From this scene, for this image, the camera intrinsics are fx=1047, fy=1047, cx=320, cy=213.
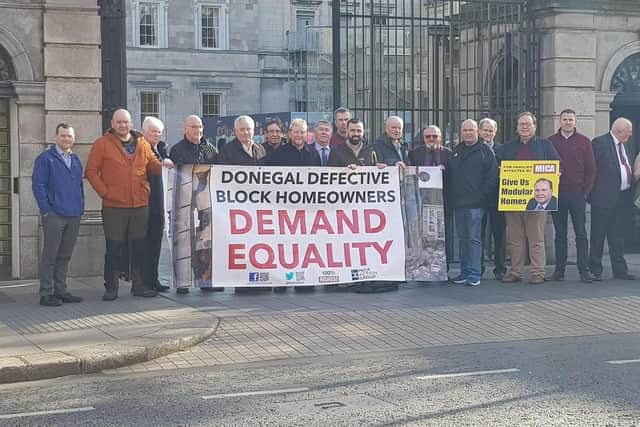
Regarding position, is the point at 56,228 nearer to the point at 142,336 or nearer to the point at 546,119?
the point at 142,336

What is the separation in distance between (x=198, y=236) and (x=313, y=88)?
111ft

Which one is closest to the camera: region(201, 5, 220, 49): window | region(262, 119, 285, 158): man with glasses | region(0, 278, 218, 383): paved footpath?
region(0, 278, 218, 383): paved footpath

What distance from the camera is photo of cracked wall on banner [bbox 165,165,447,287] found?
38.3ft

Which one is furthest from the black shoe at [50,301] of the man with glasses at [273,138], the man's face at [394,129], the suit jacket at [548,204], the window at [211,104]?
the window at [211,104]

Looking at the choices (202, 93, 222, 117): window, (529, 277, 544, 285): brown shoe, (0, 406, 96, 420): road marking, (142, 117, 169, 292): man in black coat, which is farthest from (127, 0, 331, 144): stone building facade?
(0, 406, 96, 420): road marking

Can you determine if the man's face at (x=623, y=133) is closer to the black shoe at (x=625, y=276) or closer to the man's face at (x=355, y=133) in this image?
the black shoe at (x=625, y=276)

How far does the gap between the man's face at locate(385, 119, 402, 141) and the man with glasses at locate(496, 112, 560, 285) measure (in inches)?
53.6

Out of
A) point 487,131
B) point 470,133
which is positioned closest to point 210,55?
point 487,131

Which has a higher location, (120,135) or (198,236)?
(120,135)

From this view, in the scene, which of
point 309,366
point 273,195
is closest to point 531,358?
point 309,366

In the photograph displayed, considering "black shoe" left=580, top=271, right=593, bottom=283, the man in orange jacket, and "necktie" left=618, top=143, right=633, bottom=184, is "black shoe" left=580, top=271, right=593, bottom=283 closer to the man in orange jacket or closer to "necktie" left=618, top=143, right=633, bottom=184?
"necktie" left=618, top=143, right=633, bottom=184

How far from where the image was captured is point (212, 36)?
53.7m

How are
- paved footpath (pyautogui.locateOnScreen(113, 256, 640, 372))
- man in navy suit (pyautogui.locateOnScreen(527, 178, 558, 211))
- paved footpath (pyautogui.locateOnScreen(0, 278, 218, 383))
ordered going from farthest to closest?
1. man in navy suit (pyautogui.locateOnScreen(527, 178, 558, 211))
2. paved footpath (pyautogui.locateOnScreen(113, 256, 640, 372))
3. paved footpath (pyautogui.locateOnScreen(0, 278, 218, 383))

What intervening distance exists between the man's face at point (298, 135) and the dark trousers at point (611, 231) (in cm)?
400
